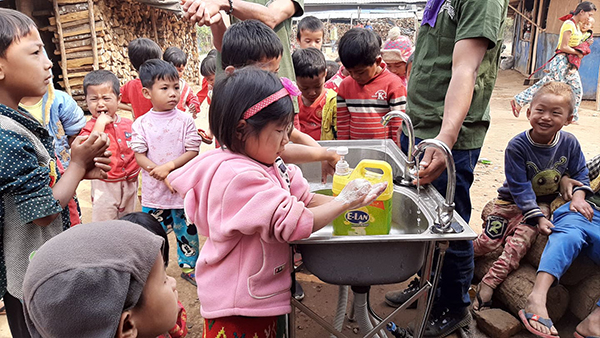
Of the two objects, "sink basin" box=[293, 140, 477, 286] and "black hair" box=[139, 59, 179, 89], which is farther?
"black hair" box=[139, 59, 179, 89]

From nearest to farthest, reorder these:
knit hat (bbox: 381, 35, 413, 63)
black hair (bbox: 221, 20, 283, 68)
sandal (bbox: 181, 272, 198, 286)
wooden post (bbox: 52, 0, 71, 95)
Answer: black hair (bbox: 221, 20, 283, 68), sandal (bbox: 181, 272, 198, 286), knit hat (bbox: 381, 35, 413, 63), wooden post (bbox: 52, 0, 71, 95)

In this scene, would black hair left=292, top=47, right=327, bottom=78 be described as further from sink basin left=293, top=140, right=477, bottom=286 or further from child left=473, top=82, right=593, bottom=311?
sink basin left=293, top=140, right=477, bottom=286

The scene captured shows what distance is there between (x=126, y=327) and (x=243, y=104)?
76cm

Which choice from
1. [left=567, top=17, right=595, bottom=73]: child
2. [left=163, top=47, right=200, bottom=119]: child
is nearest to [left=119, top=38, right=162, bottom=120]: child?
[left=163, top=47, right=200, bottom=119]: child

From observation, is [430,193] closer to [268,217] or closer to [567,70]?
[268,217]

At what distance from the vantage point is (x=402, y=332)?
8.22 feet

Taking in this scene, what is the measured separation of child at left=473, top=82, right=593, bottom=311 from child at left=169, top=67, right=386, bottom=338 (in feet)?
5.43

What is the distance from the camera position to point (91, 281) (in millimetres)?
929

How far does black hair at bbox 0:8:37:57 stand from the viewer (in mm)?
1617

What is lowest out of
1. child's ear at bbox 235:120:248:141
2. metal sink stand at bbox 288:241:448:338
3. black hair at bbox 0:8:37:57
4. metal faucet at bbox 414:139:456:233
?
metal sink stand at bbox 288:241:448:338

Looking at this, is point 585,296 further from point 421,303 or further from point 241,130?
point 241,130

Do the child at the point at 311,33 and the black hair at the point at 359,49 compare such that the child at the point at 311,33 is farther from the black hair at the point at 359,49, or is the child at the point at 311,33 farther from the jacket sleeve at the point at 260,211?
the jacket sleeve at the point at 260,211

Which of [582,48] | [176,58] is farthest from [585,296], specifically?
[582,48]

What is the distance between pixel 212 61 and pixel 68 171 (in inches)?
134
